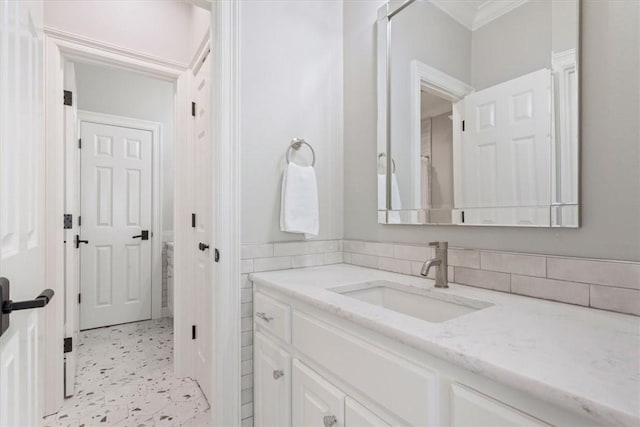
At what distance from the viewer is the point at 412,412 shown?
69 cm

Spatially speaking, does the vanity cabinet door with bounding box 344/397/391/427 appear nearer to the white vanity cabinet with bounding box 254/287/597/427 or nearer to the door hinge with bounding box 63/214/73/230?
the white vanity cabinet with bounding box 254/287/597/427

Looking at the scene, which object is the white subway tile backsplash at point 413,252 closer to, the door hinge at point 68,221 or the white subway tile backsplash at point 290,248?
the white subway tile backsplash at point 290,248

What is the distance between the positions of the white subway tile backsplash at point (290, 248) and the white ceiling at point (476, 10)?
3.84 ft

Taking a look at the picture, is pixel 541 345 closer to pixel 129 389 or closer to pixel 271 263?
pixel 271 263

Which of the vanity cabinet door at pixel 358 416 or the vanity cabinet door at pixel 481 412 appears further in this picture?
the vanity cabinet door at pixel 358 416

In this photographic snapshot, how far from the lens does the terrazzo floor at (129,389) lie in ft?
5.58

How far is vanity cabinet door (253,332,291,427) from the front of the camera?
3.79 ft

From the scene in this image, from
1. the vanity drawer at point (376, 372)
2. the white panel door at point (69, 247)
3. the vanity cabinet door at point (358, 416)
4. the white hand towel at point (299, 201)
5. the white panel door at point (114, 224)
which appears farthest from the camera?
the white panel door at point (114, 224)

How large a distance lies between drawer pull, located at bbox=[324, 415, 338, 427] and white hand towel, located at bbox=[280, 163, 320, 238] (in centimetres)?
78

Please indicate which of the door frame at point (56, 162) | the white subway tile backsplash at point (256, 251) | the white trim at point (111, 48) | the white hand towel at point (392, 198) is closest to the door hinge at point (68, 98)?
the door frame at point (56, 162)

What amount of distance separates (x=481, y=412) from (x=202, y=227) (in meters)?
1.75

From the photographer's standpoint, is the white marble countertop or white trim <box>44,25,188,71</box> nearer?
the white marble countertop

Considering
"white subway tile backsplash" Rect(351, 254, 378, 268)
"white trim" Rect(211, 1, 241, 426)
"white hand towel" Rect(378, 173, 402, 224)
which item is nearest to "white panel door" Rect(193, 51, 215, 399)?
"white trim" Rect(211, 1, 241, 426)

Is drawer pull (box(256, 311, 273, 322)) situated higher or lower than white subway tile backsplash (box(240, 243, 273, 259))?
lower
